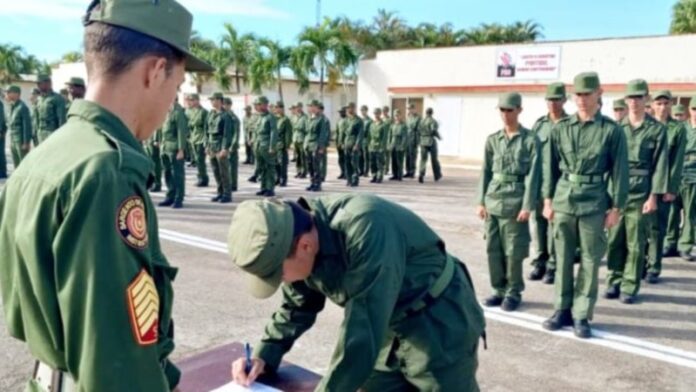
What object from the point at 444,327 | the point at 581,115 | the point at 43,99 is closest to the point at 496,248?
the point at 581,115

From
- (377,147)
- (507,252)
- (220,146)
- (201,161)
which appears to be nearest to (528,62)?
(377,147)

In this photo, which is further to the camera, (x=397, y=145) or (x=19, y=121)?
(x=397, y=145)

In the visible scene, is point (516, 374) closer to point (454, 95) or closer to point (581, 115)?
point (581, 115)

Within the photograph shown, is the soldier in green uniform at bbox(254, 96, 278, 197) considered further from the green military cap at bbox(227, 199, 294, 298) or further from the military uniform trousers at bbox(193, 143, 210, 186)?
the green military cap at bbox(227, 199, 294, 298)

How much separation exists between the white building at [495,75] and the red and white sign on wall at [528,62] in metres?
0.03

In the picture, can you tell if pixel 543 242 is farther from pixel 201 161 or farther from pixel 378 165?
pixel 378 165

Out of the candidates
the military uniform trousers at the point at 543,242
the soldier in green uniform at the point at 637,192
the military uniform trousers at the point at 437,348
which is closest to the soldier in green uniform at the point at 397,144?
the military uniform trousers at the point at 543,242

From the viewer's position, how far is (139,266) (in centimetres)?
124

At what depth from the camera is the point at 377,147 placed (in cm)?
1512

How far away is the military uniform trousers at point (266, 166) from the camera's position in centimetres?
1158

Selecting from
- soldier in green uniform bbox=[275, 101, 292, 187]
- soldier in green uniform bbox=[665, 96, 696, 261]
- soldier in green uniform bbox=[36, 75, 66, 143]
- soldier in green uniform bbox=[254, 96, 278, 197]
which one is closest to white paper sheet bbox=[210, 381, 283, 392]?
soldier in green uniform bbox=[665, 96, 696, 261]

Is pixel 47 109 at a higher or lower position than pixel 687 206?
higher

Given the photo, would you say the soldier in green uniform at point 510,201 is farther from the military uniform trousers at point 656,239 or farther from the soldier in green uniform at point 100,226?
the soldier in green uniform at point 100,226

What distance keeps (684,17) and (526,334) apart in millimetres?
29547
